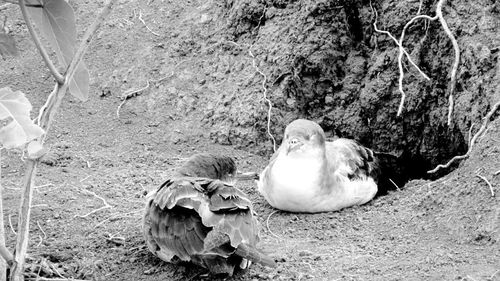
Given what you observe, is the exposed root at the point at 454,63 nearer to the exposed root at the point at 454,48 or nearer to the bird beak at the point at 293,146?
the exposed root at the point at 454,48

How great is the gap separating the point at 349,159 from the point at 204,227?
238cm

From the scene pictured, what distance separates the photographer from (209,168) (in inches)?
230

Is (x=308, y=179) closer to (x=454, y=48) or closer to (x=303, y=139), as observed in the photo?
(x=303, y=139)

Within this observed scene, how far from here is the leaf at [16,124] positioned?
3.04m

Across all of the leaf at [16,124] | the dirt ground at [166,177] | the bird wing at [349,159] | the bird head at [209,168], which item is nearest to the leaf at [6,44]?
the dirt ground at [166,177]

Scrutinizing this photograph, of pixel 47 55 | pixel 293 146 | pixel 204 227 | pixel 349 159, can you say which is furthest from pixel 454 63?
pixel 47 55

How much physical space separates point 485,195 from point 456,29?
75.3 inches

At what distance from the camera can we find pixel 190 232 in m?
4.46

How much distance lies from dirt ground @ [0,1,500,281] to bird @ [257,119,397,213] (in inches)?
4.2

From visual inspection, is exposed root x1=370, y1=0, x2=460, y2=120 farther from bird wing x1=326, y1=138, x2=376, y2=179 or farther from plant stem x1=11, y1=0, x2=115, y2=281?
plant stem x1=11, y1=0, x2=115, y2=281

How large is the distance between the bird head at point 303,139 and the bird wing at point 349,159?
0.83 ft

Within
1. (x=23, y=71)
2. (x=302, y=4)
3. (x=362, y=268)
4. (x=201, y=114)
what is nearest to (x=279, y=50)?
(x=302, y=4)

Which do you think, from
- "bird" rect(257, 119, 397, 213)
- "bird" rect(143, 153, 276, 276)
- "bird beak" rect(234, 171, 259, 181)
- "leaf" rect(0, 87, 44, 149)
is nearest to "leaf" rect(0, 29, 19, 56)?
"leaf" rect(0, 87, 44, 149)

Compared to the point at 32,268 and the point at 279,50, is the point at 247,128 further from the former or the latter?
the point at 32,268
